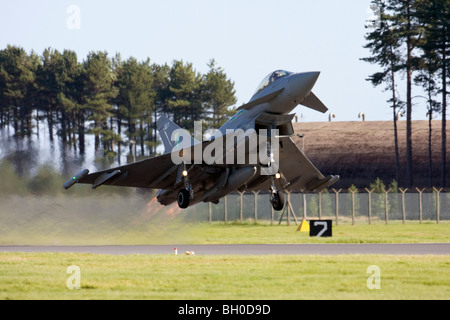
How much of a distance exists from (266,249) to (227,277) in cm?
1076

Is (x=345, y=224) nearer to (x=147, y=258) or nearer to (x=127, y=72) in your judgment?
(x=147, y=258)

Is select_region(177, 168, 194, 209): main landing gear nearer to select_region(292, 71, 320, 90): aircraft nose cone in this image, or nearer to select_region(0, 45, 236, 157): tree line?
select_region(292, 71, 320, 90): aircraft nose cone

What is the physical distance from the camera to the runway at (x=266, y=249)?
89.6ft

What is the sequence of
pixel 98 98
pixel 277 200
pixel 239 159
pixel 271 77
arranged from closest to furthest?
pixel 271 77 < pixel 239 159 < pixel 277 200 < pixel 98 98

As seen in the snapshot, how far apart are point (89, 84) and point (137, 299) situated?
61.6 meters

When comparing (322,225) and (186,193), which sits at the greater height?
(186,193)

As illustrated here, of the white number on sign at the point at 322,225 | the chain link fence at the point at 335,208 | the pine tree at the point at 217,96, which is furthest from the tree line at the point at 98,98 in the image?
the white number on sign at the point at 322,225

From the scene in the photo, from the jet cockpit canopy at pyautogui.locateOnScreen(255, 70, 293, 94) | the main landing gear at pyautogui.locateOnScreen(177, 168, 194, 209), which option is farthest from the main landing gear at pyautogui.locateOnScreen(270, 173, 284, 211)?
the jet cockpit canopy at pyautogui.locateOnScreen(255, 70, 293, 94)

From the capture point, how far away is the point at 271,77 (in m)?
22.9

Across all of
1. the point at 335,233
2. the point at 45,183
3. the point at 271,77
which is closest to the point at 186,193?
the point at 271,77

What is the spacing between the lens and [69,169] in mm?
31875

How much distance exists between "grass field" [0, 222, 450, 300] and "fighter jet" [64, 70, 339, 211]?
2.56 meters

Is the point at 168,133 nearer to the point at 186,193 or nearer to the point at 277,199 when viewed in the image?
the point at 186,193

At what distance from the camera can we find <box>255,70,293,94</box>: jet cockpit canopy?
22469 millimetres
